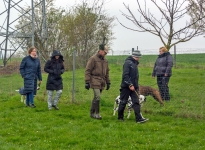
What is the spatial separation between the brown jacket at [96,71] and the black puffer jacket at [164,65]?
2.68m

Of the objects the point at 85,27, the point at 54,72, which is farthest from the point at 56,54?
the point at 85,27

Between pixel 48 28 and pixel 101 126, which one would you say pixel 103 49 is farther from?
pixel 48 28

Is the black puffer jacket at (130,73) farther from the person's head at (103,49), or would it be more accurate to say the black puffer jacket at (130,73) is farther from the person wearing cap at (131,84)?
the person's head at (103,49)

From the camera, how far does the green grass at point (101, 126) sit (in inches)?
249

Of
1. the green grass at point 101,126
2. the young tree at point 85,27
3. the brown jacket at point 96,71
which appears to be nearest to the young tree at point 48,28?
the young tree at point 85,27

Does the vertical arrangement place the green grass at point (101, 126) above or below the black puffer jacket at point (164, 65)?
below

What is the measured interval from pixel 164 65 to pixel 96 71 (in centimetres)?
297

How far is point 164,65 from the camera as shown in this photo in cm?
1055

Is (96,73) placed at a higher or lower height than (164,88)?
higher

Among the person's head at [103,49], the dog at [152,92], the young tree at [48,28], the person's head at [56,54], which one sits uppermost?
the young tree at [48,28]

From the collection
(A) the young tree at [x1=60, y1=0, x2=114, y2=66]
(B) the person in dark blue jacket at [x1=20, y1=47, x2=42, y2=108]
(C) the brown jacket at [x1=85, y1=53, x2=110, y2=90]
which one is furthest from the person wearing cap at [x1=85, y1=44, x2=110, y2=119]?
(A) the young tree at [x1=60, y1=0, x2=114, y2=66]

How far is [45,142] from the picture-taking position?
254 inches

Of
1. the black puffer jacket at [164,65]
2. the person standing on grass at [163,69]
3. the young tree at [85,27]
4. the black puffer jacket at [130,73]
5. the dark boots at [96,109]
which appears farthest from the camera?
the young tree at [85,27]

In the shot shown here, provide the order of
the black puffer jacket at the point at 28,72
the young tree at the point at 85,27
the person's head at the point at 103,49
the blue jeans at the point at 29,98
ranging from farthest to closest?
1. the young tree at the point at 85,27
2. the blue jeans at the point at 29,98
3. the black puffer jacket at the point at 28,72
4. the person's head at the point at 103,49
